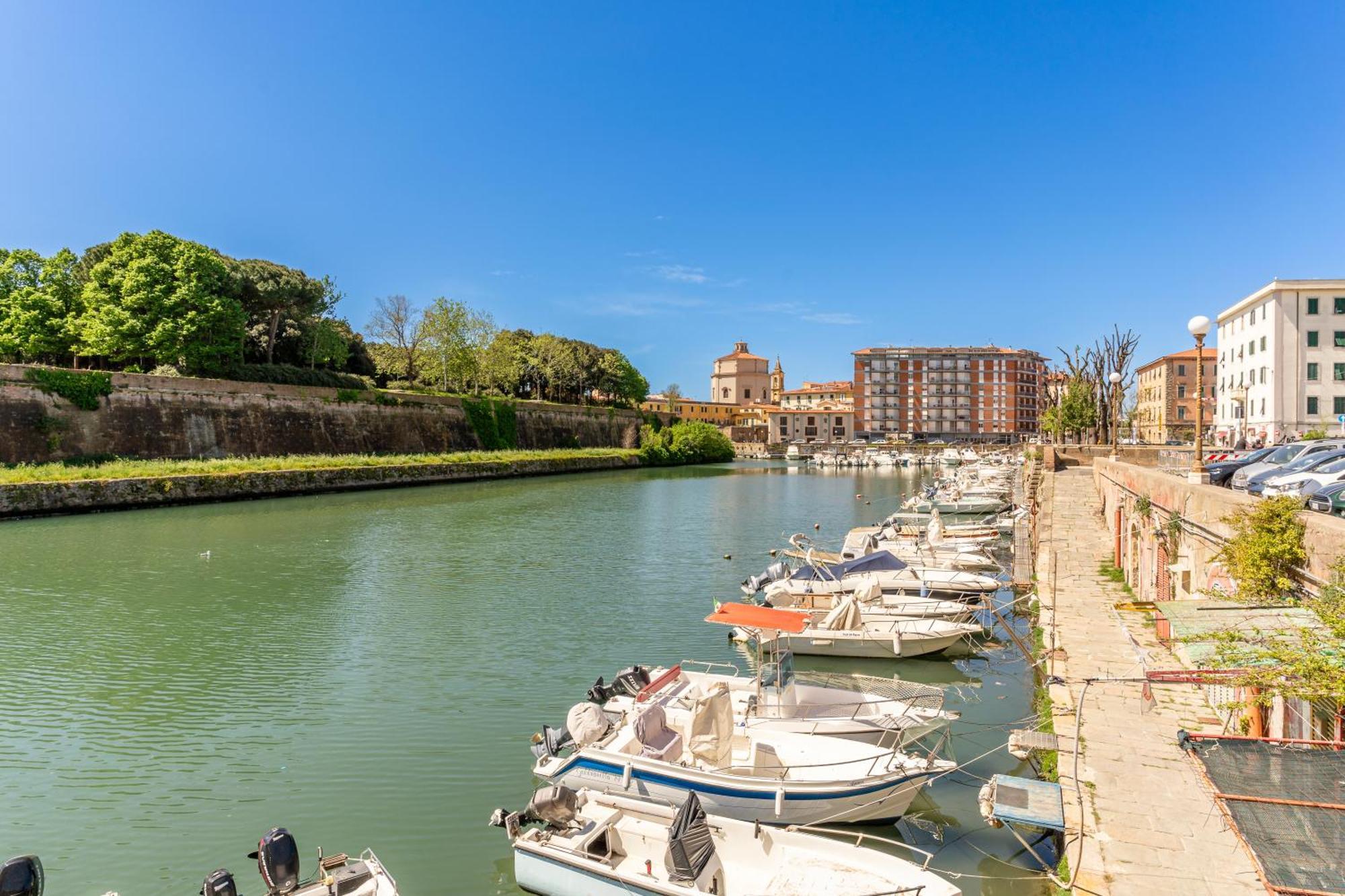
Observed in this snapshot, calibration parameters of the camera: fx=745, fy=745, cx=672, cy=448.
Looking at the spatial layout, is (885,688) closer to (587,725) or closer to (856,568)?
(587,725)

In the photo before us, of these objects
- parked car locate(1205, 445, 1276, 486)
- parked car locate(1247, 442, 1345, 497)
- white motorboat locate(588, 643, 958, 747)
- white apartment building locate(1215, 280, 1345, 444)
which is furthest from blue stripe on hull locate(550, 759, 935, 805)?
white apartment building locate(1215, 280, 1345, 444)

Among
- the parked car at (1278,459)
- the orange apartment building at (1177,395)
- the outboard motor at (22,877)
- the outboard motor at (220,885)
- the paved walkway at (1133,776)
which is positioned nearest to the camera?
the paved walkway at (1133,776)

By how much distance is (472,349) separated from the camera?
3041 inches

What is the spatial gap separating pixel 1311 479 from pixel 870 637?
1013cm

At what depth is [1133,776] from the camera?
27.5ft

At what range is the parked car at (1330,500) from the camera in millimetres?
13914

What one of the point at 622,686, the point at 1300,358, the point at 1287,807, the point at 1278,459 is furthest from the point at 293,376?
the point at 1300,358

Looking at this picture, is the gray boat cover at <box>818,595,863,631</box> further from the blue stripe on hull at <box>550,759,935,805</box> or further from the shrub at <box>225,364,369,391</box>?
the shrub at <box>225,364,369,391</box>

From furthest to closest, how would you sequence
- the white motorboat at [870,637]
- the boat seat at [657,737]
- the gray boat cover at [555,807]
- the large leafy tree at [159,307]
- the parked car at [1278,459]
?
the large leafy tree at [159,307], the parked car at [1278,459], the white motorboat at [870,637], the boat seat at [657,737], the gray boat cover at [555,807]

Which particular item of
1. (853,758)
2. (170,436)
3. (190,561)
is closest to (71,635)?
(190,561)

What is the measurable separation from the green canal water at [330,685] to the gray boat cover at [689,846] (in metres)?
2.43

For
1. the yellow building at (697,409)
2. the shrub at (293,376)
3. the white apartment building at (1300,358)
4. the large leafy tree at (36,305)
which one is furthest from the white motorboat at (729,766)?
the yellow building at (697,409)

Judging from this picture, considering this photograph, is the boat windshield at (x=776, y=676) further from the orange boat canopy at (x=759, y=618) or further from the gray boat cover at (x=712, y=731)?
the gray boat cover at (x=712, y=731)

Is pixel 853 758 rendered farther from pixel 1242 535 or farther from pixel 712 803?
pixel 1242 535
